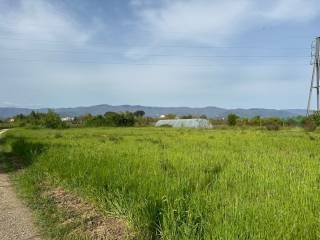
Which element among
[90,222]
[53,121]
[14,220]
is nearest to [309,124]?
[53,121]

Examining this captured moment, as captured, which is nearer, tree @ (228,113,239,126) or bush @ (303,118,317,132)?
bush @ (303,118,317,132)

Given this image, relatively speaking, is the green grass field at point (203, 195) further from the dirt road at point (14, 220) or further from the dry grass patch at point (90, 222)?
the dirt road at point (14, 220)

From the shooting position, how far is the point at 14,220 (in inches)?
308

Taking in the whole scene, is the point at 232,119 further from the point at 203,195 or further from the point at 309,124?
the point at 203,195

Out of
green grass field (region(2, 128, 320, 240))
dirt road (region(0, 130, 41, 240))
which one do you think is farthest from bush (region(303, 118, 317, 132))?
dirt road (region(0, 130, 41, 240))

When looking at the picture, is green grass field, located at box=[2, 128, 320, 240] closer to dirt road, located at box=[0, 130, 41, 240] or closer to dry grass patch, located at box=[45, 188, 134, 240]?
dry grass patch, located at box=[45, 188, 134, 240]

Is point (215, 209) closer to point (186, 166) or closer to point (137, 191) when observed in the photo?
point (137, 191)

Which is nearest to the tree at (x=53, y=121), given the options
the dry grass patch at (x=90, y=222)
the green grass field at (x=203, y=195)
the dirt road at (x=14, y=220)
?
the green grass field at (x=203, y=195)

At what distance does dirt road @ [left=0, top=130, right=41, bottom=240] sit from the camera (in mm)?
6801

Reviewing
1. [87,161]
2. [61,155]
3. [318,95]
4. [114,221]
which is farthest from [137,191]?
[318,95]

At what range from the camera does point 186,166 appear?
33.5 ft

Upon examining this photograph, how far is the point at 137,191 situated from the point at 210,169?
10.2ft

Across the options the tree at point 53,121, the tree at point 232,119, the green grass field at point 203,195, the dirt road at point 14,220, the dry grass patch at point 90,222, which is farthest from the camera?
the tree at point 53,121

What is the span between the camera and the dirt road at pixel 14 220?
6.80m
